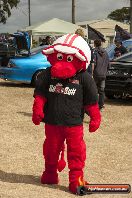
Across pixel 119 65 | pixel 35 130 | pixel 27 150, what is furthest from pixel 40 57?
pixel 27 150

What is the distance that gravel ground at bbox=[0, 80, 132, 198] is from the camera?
18.5ft

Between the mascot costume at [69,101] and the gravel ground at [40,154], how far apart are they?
18.4 inches

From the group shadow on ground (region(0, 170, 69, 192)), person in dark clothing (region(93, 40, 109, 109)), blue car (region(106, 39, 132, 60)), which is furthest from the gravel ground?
blue car (region(106, 39, 132, 60))

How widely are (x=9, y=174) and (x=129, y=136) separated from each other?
3170 mm

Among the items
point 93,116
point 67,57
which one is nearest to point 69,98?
point 93,116

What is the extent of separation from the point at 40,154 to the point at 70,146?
178 cm

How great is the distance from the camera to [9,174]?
20.2 ft

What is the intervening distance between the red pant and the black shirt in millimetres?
81

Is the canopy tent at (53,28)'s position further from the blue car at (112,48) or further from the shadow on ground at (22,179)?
the shadow on ground at (22,179)

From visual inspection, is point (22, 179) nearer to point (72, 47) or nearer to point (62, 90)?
point (62, 90)

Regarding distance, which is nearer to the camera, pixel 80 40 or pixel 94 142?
pixel 80 40

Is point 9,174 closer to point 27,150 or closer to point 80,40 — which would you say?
point 27,150

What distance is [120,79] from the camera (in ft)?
41.0

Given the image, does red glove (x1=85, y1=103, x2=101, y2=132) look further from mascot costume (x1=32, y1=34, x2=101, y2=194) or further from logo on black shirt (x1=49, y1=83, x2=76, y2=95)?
Result: logo on black shirt (x1=49, y1=83, x2=76, y2=95)
